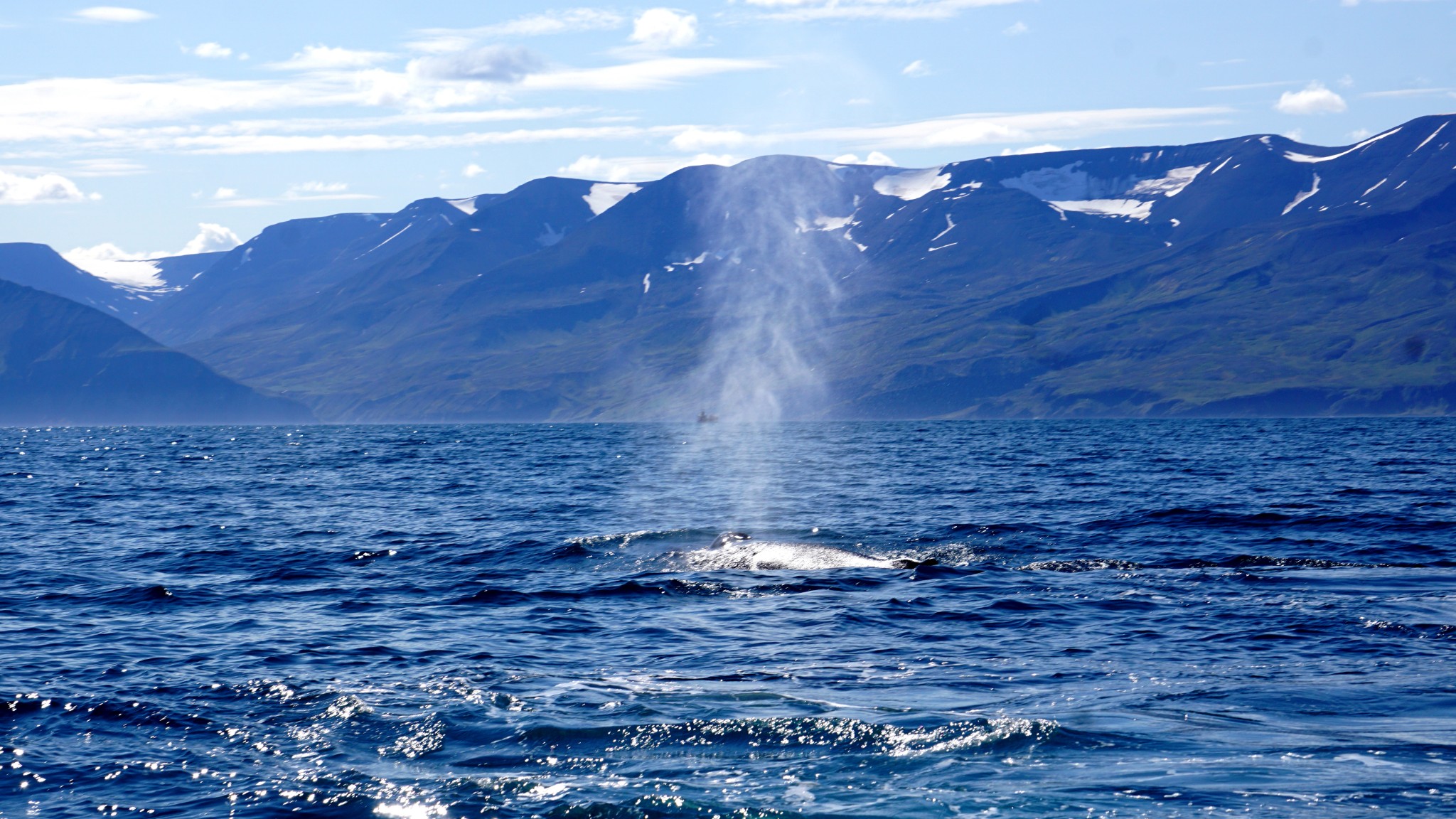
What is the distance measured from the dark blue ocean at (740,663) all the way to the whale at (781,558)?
19 cm

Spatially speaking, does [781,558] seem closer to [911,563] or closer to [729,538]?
[729,538]

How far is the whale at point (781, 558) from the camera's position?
40.7 meters

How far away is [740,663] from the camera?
85.8ft

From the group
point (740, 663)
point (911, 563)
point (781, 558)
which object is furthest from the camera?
point (781, 558)

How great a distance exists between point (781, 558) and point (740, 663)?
15.4 metres

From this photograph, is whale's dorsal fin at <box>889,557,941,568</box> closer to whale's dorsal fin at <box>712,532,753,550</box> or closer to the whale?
the whale

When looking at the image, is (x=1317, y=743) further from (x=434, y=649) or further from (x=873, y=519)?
(x=873, y=519)

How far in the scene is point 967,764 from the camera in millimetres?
18812

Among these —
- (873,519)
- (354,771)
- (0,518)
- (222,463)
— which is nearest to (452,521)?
(873,519)

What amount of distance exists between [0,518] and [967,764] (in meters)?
57.9

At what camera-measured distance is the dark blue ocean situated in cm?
1794

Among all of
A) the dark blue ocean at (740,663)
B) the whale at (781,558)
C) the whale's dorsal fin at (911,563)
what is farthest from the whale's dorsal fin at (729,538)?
the whale's dorsal fin at (911,563)

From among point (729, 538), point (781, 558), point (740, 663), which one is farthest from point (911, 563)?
point (740, 663)

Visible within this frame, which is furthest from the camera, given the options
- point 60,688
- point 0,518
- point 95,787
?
point 0,518
